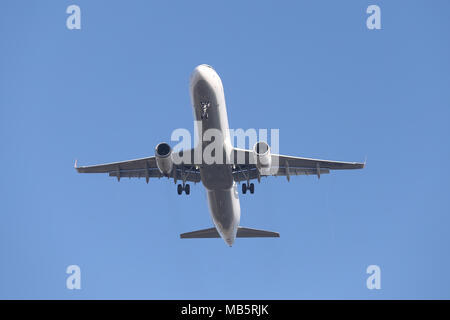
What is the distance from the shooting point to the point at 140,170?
4594 centimetres

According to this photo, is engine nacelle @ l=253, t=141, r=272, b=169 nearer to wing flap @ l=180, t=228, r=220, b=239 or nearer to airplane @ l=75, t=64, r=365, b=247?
airplane @ l=75, t=64, r=365, b=247

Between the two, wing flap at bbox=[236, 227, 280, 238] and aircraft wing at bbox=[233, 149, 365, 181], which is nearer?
aircraft wing at bbox=[233, 149, 365, 181]

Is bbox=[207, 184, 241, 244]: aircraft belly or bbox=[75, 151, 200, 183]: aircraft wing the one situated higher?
bbox=[75, 151, 200, 183]: aircraft wing

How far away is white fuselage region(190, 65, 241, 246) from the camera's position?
3775 cm

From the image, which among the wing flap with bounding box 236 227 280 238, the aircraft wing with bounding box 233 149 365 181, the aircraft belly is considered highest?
the aircraft wing with bounding box 233 149 365 181

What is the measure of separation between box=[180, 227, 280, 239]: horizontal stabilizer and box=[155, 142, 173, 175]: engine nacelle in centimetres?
946

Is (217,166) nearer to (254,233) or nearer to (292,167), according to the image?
(292,167)

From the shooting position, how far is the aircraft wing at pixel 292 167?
4231 centimetres

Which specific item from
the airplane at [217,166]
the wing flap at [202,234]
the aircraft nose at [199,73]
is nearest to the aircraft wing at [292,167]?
the airplane at [217,166]

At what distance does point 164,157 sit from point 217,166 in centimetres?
306

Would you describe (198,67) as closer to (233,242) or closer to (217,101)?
(217,101)

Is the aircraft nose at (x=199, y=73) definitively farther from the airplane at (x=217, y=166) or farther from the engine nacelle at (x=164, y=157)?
the engine nacelle at (x=164, y=157)

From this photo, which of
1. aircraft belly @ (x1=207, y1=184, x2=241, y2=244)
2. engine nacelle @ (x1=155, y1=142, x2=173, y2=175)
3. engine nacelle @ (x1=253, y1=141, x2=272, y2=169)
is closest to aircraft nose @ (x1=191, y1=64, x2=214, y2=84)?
engine nacelle @ (x1=155, y1=142, x2=173, y2=175)
